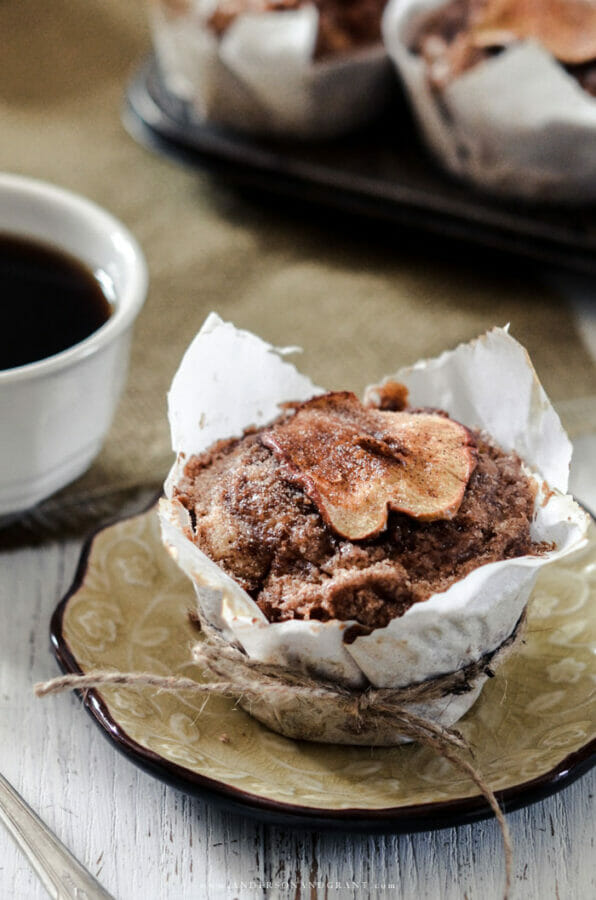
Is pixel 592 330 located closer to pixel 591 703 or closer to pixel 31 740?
pixel 591 703

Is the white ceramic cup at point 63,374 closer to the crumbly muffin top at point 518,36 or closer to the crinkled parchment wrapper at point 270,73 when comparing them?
the crinkled parchment wrapper at point 270,73

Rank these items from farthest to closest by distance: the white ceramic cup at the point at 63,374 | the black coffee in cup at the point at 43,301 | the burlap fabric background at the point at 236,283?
the burlap fabric background at the point at 236,283, the black coffee in cup at the point at 43,301, the white ceramic cup at the point at 63,374

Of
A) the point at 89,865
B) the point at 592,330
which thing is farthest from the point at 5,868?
the point at 592,330

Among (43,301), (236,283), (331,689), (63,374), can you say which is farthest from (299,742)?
(236,283)

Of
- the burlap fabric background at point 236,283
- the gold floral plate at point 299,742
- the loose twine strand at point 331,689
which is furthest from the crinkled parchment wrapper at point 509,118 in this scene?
the loose twine strand at point 331,689

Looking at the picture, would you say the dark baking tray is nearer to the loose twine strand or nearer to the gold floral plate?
the gold floral plate

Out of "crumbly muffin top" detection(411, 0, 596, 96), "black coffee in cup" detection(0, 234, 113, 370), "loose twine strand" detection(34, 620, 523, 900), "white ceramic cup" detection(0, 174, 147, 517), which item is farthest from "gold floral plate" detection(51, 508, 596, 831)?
"crumbly muffin top" detection(411, 0, 596, 96)
